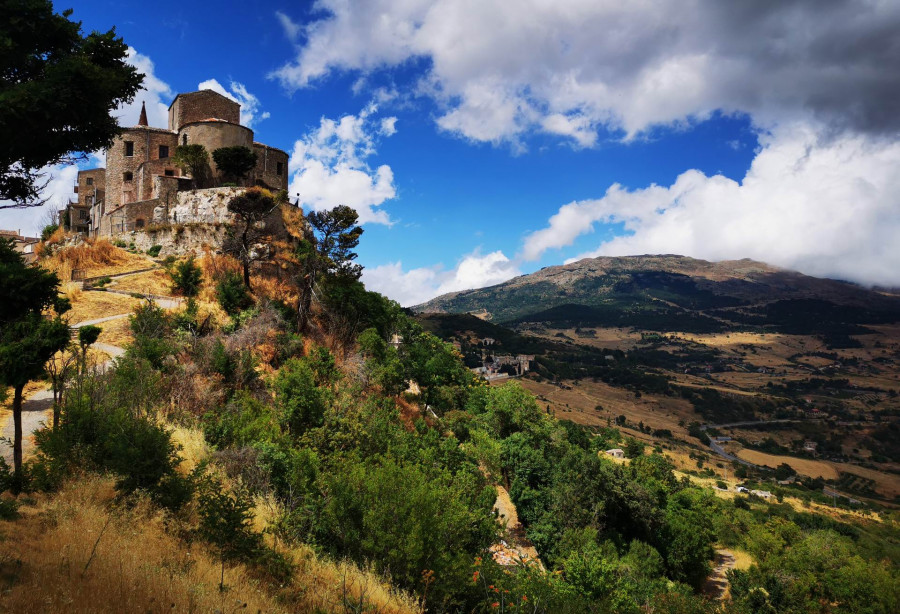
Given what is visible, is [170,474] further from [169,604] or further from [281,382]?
[281,382]

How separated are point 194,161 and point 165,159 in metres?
3.51

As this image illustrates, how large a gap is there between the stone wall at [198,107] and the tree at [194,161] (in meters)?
3.67

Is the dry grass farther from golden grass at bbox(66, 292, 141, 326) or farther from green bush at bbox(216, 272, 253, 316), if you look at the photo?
green bush at bbox(216, 272, 253, 316)

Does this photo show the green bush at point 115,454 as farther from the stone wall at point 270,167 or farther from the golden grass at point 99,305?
the stone wall at point 270,167

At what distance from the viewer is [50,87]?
26.3 feet

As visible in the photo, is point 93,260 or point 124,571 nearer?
point 124,571

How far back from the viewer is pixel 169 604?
620 centimetres

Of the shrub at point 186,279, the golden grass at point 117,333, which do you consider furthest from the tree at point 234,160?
the golden grass at point 117,333

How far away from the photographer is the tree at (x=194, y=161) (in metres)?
31.7

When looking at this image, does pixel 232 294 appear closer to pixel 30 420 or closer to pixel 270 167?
pixel 30 420

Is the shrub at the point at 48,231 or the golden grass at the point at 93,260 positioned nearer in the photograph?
the golden grass at the point at 93,260

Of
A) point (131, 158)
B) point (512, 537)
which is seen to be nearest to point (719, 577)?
point (512, 537)

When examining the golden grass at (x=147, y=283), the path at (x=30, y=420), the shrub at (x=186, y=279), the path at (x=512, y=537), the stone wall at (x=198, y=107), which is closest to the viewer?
A: the path at (x=30, y=420)

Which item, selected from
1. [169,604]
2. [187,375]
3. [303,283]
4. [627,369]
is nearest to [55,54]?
[169,604]
